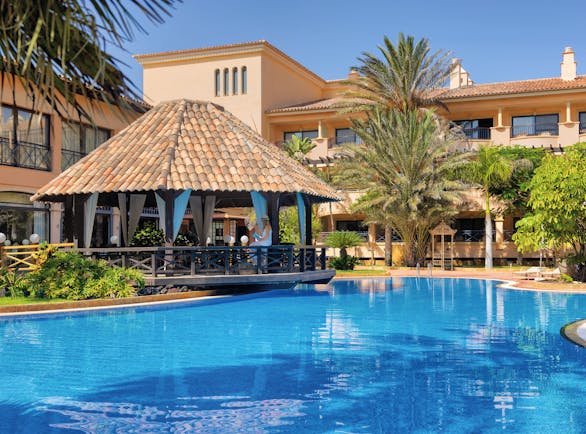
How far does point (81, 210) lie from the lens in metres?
22.8

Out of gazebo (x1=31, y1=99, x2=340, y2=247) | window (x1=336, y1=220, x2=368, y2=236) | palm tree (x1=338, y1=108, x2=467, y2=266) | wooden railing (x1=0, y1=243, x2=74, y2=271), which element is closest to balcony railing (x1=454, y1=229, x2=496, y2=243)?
palm tree (x1=338, y1=108, x2=467, y2=266)

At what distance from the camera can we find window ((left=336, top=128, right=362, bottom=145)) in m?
49.3

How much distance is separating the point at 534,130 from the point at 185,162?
31876 millimetres

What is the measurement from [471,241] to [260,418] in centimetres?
3733

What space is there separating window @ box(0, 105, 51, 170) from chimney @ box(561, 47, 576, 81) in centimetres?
3595

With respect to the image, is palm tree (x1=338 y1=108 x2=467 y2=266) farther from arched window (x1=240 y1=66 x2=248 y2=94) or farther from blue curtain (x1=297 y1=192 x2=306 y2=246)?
arched window (x1=240 y1=66 x2=248 y2=94)

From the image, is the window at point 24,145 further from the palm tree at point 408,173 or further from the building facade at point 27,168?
the palm tree at point 408,173

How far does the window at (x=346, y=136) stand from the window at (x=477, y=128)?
7.43 m

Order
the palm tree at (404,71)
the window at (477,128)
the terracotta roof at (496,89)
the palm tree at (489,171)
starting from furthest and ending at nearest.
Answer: the window at (477,128) → the terracotta roof at (496,89) → the palm tree at (404,71) → the palm tree at (489,171)

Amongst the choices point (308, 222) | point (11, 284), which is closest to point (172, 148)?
point (308, 222)

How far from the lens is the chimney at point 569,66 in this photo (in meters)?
46.8

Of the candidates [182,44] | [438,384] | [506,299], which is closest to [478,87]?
[182,44]

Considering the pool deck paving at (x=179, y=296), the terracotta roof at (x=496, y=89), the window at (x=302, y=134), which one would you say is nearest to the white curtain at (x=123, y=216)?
the pool deck paving at (x=179, y=296)

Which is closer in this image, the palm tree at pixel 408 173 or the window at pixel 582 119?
the palm tree at pixel 408 173
